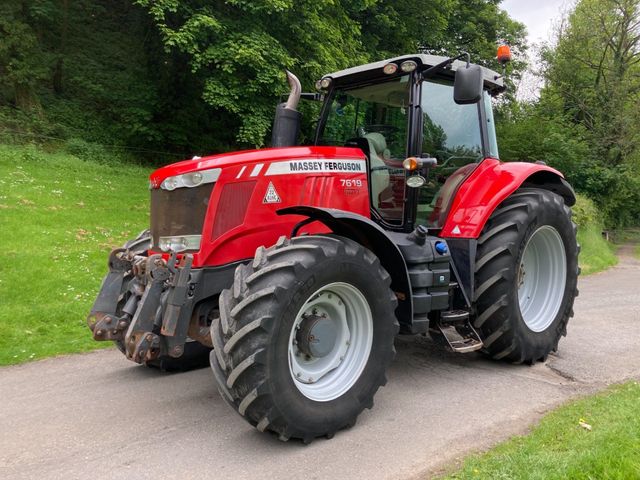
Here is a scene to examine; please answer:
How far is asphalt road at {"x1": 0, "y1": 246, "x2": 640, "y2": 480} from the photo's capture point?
9.89ft

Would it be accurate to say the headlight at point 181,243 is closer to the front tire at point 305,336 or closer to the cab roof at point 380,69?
the front tire at point 305,336

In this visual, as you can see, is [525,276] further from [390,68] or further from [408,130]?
[390,68]

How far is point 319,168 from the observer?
13.1 ft

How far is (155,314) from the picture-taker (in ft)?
11.2

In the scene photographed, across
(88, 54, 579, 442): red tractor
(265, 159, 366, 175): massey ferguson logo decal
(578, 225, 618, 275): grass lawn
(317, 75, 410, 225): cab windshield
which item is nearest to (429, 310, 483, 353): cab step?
(88, 54, 579, 442): red tractor

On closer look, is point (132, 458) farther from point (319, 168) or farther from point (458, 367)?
point (458, 367)

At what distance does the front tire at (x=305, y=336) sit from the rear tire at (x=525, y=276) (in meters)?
1.21

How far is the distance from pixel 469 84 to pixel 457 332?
193 cm

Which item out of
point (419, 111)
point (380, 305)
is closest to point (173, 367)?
point (380, 305)

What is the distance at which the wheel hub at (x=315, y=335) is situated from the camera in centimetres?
346

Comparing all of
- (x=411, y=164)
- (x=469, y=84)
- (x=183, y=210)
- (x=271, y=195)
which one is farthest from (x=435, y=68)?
(x=183, y=210)

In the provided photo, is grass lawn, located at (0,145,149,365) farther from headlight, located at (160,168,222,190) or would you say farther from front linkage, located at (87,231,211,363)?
headlight, located at (160,168,222,190)

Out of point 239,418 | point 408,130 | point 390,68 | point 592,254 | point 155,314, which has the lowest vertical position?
point 592,254

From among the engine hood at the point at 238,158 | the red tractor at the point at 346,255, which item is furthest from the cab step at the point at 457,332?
the engine hood at the point at 238,158
